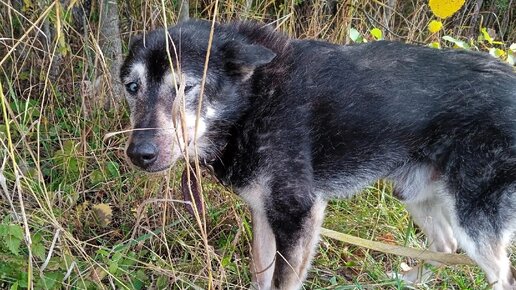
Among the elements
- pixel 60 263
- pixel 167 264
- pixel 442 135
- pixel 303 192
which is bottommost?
pixel 167 264

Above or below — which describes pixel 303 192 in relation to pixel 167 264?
above

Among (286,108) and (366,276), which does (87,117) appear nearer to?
(286,108)

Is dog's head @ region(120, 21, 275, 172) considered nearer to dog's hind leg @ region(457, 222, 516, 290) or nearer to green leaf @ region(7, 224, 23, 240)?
green leaf @ region(7, 224, 23, 240)

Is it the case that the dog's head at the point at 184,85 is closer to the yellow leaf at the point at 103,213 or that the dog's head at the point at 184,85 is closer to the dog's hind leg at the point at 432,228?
the yellow leaf at the point at 103,213

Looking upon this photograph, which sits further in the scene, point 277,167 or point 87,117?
point 87,117

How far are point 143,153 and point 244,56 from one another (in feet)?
2.04

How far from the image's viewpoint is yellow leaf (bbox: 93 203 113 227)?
309 centimetres

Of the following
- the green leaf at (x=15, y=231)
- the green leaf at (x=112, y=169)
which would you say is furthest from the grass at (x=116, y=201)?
the green leaf at (x=15, y=231)

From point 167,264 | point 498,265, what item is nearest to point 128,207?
point 167,264

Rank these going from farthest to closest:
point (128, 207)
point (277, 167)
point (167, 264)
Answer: point (128, 207), point (167, 264), point (277, 167)

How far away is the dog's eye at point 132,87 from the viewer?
250cm

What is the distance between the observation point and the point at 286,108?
2568 mm

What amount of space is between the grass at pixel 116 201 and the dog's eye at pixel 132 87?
1.22 feet

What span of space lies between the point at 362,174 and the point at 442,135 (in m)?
0.41
